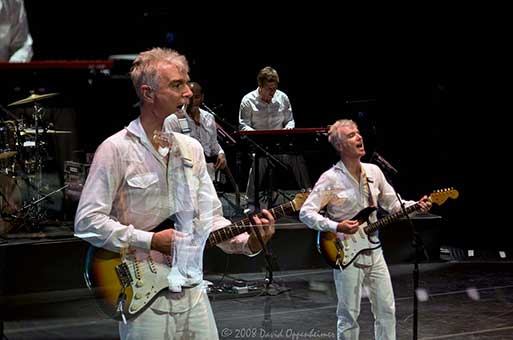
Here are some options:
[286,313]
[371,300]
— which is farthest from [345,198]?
[286,313]

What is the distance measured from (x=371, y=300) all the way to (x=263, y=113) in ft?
12.0

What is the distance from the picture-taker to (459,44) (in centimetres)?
1052

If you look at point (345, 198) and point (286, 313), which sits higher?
point (345, 198)

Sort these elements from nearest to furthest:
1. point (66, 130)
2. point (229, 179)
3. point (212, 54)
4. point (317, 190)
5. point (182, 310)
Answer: point (182, 310) → point (66, 130) → point (317, 190) → point (229, 179) → point (212, 54)

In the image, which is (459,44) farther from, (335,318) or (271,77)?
(335,318)

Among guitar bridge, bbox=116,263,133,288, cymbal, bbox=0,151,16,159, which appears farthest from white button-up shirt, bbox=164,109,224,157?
guitar bridge, bbox=116,263,133,288

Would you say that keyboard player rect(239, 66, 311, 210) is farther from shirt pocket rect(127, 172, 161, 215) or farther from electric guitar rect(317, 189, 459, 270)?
shirt pocket rect(127, 172, 161, 215)

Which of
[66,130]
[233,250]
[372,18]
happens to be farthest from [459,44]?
[233,250]

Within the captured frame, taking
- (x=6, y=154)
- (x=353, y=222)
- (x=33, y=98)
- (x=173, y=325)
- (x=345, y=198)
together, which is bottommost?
(x=173, y=325)

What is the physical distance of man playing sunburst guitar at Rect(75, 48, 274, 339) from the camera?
364cm

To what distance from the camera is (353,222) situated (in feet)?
19.9

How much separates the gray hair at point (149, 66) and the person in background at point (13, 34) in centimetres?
55

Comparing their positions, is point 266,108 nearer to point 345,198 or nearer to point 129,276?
point 345,198

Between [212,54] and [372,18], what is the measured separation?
2.09m
